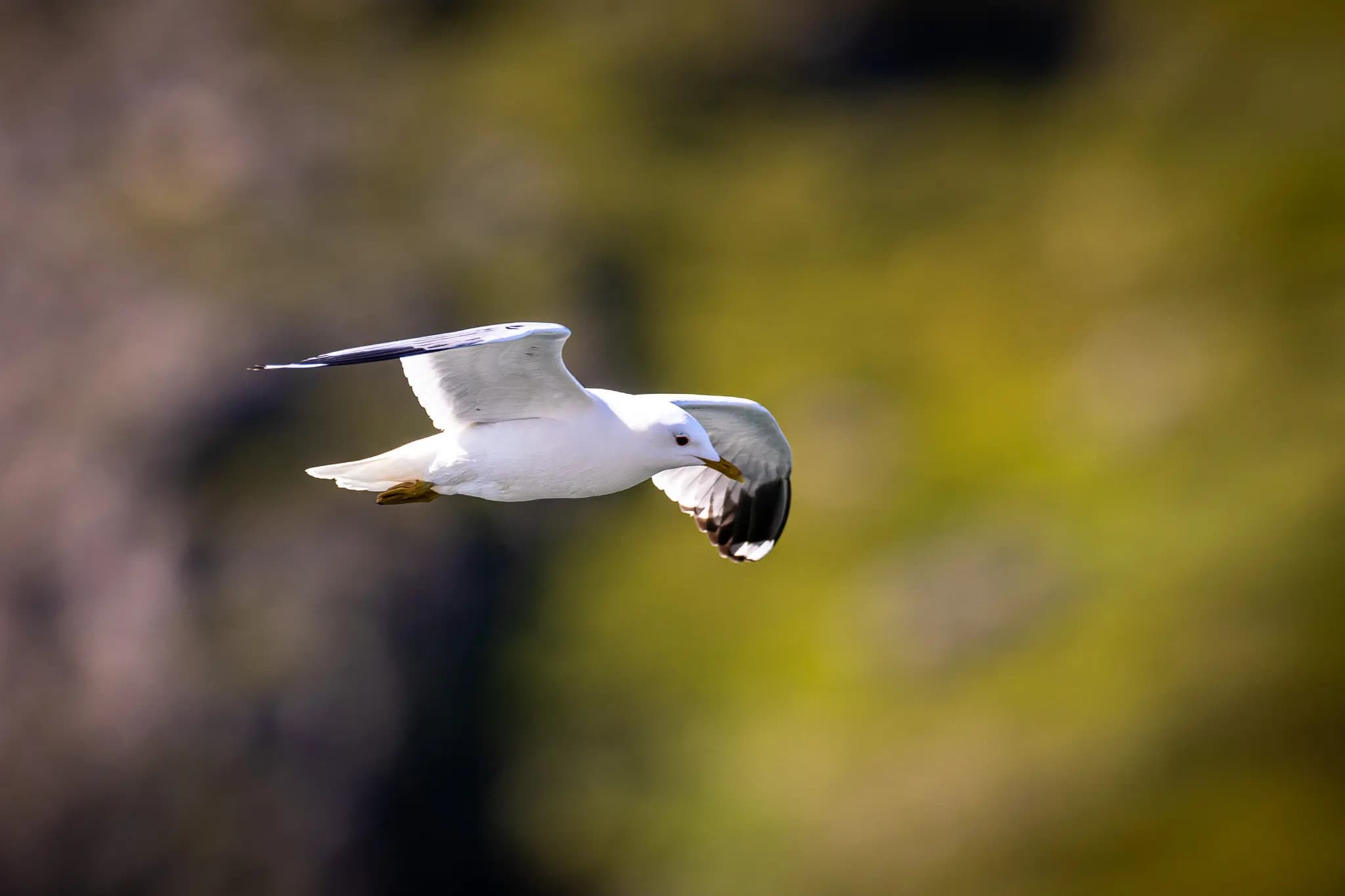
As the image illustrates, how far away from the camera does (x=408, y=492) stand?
6.07 m

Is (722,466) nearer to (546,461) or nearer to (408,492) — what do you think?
(546,461)

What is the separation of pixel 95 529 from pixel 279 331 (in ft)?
9.74

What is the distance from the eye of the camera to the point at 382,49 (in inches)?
749

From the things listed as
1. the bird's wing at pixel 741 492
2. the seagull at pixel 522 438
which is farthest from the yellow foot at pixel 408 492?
the bird's wing at pixel 741 492

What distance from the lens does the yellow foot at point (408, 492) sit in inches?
239

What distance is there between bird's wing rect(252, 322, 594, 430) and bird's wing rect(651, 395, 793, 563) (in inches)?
69.4

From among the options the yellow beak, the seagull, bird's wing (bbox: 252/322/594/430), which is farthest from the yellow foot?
the yellow beak

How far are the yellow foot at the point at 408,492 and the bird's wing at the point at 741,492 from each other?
2.02 m

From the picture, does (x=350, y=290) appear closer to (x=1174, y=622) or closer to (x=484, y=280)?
(x=484, y=280)

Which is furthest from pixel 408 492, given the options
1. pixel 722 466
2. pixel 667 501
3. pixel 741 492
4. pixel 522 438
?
pixel 667 501

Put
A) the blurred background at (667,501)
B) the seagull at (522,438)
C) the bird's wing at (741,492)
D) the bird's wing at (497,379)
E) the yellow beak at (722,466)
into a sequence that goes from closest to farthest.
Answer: the bird's wing at (497,379), the seagull at (522,438), the yellow beak at (722,466), the bird's wing at (741,492), the blurred background at (667,501)

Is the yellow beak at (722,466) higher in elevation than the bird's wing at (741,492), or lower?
lower

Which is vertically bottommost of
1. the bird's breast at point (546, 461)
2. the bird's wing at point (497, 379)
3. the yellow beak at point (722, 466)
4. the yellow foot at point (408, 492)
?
the yellow foot at point (408, 492)

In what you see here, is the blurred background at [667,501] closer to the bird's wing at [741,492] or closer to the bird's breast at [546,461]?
the bird's wing at [741,492]
